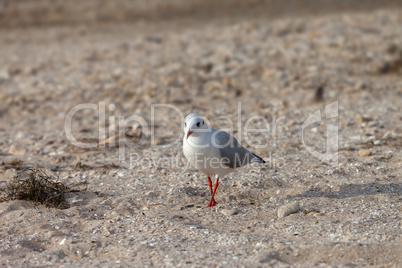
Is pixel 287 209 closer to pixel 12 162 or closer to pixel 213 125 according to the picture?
pixel 213 125

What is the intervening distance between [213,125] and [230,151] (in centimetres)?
283

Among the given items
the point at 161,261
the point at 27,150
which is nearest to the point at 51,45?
the point at 27,150

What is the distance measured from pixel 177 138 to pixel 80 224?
305 cm

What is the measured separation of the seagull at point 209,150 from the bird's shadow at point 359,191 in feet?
3.07

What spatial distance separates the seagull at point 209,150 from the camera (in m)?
5.57

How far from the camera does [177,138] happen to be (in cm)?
811

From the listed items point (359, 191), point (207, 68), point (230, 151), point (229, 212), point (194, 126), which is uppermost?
point (207, 68)

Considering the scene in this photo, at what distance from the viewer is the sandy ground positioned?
4.88 meters

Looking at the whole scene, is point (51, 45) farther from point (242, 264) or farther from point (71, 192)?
point (242, 264)

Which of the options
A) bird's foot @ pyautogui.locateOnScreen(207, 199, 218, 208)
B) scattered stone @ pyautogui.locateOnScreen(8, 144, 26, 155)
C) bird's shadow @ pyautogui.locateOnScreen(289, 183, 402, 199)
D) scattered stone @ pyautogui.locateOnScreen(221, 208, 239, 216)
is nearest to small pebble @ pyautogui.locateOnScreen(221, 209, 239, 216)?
scattered stone @ pyautogui.locateOnScreen(221, 208, 239, 216)

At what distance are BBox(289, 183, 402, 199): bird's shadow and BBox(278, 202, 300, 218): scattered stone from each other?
0.46m

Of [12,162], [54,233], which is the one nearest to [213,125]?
[12,162]

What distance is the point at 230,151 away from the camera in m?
5.86

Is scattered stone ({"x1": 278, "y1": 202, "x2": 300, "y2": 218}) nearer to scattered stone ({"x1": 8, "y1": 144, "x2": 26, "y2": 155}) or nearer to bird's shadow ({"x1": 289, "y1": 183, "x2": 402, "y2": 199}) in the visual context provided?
bird's shadow ({"x1": 289, "y1": 183, "x2": 402, "y2": 199})
